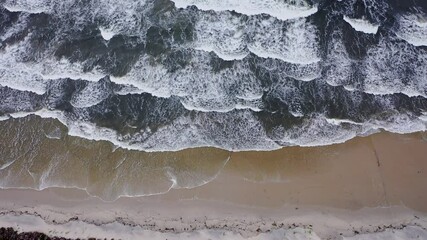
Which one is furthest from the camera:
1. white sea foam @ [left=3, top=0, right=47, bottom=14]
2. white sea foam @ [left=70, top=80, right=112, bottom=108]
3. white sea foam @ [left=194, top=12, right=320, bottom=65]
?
white sea foam @ [left=70, top=80, right=112, bottom=108]

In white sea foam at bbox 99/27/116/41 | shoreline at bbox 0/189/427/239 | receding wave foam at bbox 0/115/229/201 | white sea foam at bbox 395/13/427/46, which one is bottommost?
shoreline at bbox 0/189/427/239

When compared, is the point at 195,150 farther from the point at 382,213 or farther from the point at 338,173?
the point at 382,213

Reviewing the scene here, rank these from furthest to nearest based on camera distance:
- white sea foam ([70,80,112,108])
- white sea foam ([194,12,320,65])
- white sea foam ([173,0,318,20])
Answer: white sea foam ([70,80,112,108]) < white sea foam ([194,12,320,65]) < white sea foam ([173,0,318,20])

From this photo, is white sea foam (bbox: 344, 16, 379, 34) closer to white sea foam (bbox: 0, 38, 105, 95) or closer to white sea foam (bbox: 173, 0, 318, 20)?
white sea foam (bbox: 173, 0, 318, 20)

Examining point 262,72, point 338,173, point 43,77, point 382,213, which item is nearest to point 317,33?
point 262,72

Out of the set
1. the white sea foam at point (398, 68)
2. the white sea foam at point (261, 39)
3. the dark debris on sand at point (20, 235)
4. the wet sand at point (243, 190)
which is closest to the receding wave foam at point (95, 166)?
the wet sand at point (243, 190)

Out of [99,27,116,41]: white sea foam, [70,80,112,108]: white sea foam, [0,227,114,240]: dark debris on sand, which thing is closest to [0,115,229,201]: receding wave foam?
[70,80,112,108]: white sea foam

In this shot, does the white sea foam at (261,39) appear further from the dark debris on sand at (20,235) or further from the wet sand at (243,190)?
the dark debris on sand at (20,235)
